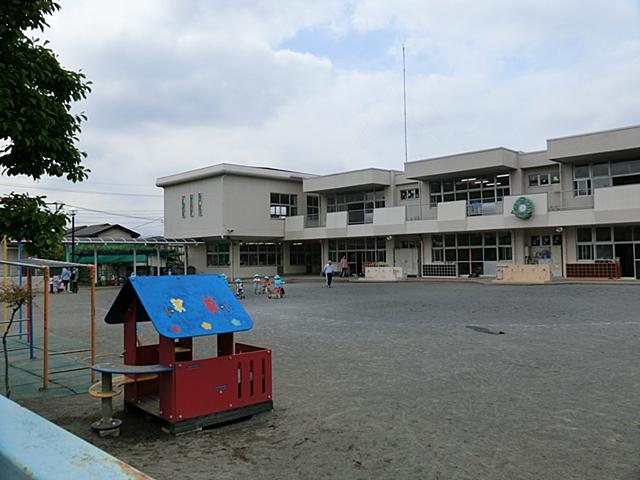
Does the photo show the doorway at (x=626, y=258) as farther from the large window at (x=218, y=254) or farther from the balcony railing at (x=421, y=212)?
the large window at (x=218, y=254)

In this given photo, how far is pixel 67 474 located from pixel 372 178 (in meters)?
35.6

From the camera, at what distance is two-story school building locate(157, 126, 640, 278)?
26.8m

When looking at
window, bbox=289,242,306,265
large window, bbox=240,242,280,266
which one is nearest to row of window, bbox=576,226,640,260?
window, bbox=289,242,306,265

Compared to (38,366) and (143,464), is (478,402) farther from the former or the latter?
(38,366)

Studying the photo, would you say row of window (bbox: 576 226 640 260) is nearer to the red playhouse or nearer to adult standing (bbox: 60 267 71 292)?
the red playhouse

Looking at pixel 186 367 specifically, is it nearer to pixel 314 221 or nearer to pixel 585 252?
pixel 585 252

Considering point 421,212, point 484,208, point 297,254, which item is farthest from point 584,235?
point 297,254

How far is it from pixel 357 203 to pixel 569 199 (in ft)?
52.1

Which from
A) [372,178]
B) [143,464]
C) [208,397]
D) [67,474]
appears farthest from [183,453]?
[372,178]

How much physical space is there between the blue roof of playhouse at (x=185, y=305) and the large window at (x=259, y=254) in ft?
113

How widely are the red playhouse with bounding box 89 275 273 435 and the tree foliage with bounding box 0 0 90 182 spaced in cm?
161

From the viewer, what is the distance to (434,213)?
33.6 metres

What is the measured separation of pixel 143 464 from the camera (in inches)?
187

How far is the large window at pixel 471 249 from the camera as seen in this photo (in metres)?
31.2
